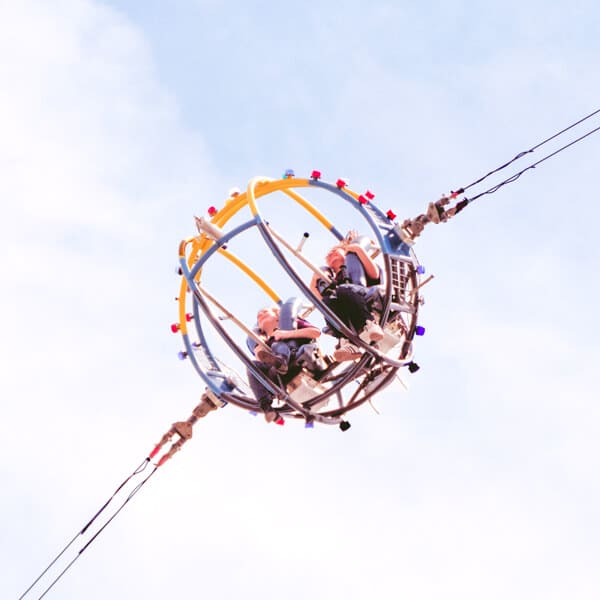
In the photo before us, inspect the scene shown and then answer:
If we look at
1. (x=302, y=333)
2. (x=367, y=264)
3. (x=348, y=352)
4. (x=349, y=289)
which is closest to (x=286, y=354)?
(x=302, y=333)

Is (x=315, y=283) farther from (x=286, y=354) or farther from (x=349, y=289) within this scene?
(x=286, y=354)

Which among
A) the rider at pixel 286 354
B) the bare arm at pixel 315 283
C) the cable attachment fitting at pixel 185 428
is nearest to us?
the rider at pixel 286 354

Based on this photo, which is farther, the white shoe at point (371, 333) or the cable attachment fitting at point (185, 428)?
the cable attachment fitting at point (185, 428)

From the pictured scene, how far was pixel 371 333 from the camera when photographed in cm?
1748

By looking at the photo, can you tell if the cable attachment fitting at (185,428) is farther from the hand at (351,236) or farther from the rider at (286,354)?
the hand at (351,236)

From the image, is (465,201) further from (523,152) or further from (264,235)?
(264,235)

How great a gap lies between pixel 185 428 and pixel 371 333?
393cm

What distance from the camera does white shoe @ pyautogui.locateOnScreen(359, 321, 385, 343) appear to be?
17.5 m

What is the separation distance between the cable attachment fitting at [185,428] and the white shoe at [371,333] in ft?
9.73

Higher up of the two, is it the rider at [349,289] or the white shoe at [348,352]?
the rider at [349,289]

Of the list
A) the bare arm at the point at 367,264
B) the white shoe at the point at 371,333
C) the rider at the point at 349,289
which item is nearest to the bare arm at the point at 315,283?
the rider at the point at 349,289

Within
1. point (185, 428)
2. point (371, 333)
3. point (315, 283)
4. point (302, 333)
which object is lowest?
point (185, 428)

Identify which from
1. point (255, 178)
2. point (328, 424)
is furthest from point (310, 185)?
point (328, 424)

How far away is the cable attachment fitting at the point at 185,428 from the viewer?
19586 mm
